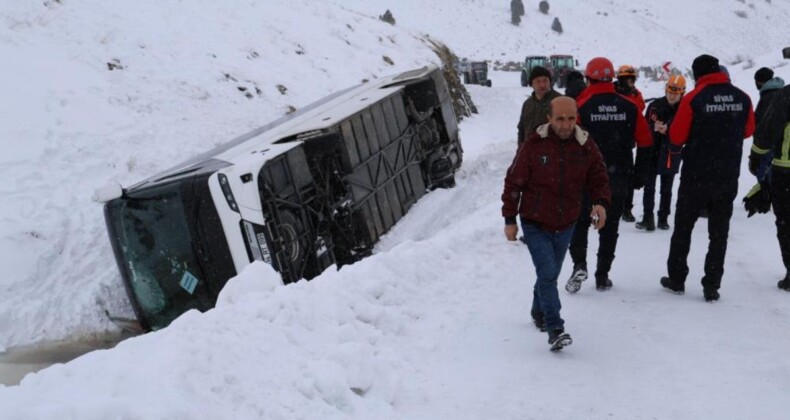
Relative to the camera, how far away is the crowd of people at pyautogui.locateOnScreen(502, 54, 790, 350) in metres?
Result: 4.86

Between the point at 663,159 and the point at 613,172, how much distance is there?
292 centimetres

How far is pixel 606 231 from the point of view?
20.1ft

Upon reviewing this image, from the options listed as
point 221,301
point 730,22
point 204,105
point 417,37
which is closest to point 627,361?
point 221,301

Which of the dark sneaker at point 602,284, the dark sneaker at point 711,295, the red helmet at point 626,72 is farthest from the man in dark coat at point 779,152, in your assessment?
the red helmet at point 626,72

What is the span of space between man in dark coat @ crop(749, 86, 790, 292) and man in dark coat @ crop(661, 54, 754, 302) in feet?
0.80

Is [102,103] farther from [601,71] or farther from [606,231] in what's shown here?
[606,231]

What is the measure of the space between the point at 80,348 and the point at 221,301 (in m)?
4.25

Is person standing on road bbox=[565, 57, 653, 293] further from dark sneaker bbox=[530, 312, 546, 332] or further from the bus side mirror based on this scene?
the bus side mirror

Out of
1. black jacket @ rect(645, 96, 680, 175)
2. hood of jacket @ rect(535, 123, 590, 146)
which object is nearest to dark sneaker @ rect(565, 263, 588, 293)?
hood of jacket @ rect(535, 123, 590, 146)

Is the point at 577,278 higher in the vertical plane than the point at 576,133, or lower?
lower

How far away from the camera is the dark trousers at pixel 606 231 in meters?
5.99

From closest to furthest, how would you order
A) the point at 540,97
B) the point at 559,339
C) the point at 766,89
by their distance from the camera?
the point at 559,339, the point at 540,97, the point at 766,89

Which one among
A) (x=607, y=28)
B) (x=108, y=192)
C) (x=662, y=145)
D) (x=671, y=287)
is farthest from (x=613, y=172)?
(x=607, y=28)

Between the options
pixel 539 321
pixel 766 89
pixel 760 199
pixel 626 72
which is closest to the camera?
pixel 539 321
